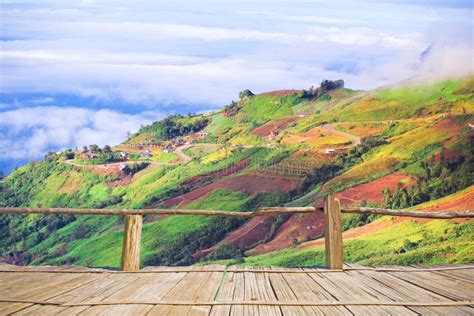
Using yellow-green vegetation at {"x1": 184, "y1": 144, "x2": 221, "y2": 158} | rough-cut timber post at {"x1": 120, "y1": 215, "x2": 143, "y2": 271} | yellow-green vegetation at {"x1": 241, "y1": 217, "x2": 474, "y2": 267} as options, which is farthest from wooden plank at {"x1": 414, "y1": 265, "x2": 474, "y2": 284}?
yellow-green vegetation at {"x1": 184, "y1": 144, "x2": 221, "y2": 158}

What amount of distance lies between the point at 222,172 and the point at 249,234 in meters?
7.71

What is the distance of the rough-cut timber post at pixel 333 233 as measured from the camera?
16.6ft

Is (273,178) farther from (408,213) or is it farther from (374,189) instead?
(408,213)

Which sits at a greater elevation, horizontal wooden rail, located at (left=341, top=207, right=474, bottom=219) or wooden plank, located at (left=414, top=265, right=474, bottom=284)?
horizontal wooden rail, located at (left=341, top=207, right=474, bottom=219)

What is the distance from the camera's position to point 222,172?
37.7 metres

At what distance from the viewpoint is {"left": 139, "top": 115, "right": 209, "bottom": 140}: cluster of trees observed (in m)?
43.5

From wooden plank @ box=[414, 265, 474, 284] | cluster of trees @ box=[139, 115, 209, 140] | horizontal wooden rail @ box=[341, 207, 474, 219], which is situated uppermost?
cluster of trees @ box=[139, 115, 209, 140]

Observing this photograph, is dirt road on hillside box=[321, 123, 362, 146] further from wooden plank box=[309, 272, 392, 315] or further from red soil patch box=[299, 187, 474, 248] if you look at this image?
wooden plank box=[309, 272, 392, 315]

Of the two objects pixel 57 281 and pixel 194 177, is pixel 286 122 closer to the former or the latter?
pixel 194 177

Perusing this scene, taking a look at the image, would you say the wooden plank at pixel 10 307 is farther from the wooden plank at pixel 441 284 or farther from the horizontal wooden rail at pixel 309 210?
the wooden plank at pixel 441 284

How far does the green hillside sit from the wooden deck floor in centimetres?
1883

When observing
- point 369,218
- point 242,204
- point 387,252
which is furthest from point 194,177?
point 387,252

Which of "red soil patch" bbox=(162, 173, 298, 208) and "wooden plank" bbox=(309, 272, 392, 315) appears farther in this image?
"red soil patch" bbox=(162, 173, 298, 208)

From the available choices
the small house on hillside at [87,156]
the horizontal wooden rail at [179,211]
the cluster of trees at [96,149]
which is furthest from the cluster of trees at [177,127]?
the horizontal wooden rail at [179,211]
